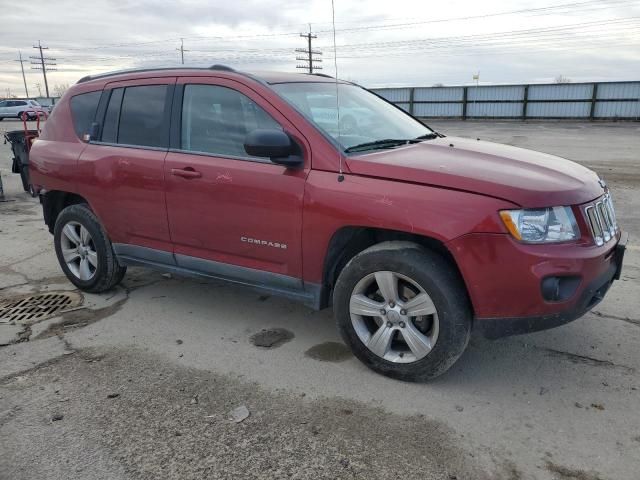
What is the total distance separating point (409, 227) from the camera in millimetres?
2949

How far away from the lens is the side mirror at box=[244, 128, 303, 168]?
319cm

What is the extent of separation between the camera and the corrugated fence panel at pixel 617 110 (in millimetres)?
26266

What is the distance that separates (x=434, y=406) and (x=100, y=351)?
2276 mm

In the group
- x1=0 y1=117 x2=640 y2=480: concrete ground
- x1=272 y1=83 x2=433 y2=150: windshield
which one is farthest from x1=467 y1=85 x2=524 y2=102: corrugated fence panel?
x1=272 y1=83 x2=433 y2=150: windshield

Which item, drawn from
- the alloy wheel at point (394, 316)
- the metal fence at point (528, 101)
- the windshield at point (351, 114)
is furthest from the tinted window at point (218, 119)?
the metal fence at point (528, 101)

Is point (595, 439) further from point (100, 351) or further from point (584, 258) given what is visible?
point (100, 351)

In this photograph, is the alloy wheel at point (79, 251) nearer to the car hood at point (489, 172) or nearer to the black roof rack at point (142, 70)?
the black roof rack at point (142, 70)

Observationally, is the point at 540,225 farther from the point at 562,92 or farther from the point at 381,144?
the point at 562,92

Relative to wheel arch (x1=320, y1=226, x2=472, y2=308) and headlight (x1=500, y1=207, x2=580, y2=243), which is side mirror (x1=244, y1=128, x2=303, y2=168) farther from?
headlight (x1=500, y1=207, x2=580, y2=243)

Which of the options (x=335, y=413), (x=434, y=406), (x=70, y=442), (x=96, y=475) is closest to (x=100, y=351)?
(x=70, y=442)

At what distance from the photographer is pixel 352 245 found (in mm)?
3400

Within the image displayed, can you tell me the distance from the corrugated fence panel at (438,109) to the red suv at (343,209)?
27.7 metres

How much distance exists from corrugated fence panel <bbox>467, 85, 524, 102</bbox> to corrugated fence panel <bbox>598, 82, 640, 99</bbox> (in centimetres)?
380

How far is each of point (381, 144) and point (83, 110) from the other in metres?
2.67
